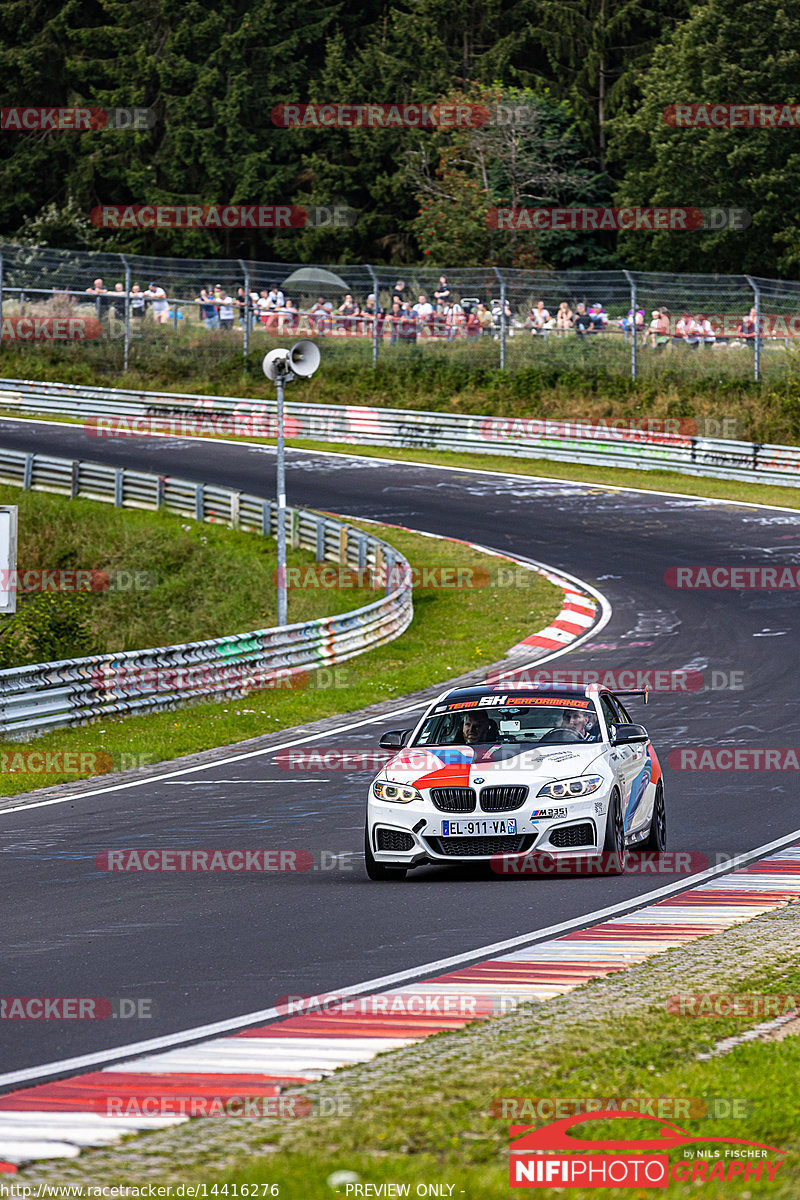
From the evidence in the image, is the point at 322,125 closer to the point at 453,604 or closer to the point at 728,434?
the point at 728,434

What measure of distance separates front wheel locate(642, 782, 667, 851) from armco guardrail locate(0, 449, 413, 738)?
8440 mm

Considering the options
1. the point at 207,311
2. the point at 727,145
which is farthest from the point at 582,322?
the point at 727,145

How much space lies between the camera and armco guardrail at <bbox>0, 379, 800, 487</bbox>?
38.0 meters

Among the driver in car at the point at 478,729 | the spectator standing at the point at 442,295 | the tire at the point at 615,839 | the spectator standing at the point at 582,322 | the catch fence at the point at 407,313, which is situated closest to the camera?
the tire at the point at 615,839

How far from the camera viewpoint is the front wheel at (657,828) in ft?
38.7

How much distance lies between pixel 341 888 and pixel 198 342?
39.5m

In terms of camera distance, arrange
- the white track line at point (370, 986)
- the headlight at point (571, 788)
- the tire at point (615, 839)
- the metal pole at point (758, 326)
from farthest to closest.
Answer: the metal pole at point (758, 326), the tire at point (615, 839), the headlight at point (571, 788), the white track line at point (370, 986)

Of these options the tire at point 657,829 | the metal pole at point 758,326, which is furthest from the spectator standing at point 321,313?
the tire at point 657,829

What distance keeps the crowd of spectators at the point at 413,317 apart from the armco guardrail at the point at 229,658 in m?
11.8

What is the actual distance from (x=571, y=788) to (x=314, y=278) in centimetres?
3565

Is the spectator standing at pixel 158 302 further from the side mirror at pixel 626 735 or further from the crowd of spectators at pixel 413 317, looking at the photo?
the side mirror at pixel 626 735

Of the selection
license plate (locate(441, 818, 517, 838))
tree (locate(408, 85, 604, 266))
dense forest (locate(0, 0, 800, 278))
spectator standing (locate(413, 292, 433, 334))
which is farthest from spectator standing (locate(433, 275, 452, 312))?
license plate (locate(441, 818, 517, 838))

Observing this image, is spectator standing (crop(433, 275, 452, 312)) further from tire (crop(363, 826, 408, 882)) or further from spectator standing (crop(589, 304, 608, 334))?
tire (crop(363, 826, 408, 882))

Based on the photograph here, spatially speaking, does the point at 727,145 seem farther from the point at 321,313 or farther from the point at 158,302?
the point at 158,302
